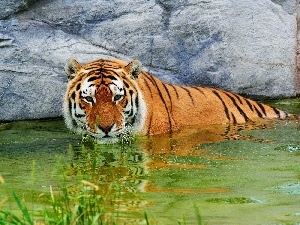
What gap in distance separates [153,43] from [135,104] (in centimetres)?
113

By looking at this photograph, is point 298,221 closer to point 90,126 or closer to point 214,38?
point 90,126

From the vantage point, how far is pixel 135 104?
6395mm

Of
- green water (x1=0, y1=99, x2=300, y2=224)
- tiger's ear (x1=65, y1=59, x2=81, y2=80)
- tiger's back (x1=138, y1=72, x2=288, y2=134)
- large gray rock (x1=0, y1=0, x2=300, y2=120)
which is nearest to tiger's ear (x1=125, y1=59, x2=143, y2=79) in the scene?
tiger's back (x1=138, y1=72, x2=288, y2=134)

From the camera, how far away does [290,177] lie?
15.0 feet

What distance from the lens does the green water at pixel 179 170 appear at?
12.3 ft

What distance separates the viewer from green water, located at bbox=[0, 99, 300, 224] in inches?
148

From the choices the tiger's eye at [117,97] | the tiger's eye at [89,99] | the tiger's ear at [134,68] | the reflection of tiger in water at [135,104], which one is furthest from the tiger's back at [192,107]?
the tiger's eye at [89,99]

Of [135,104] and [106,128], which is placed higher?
[135,104]

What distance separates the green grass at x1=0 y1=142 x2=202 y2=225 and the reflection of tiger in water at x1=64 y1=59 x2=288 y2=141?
0.24m

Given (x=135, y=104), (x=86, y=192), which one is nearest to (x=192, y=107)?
(x=135, y=104)

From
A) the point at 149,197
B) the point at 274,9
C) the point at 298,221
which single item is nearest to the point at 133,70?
the point at 274,9

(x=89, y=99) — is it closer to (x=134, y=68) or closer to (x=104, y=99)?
(x=104, y=99)

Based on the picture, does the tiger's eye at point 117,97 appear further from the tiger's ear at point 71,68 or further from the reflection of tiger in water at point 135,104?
the tiger's ear at point 71,68

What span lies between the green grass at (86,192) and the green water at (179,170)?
17mm
